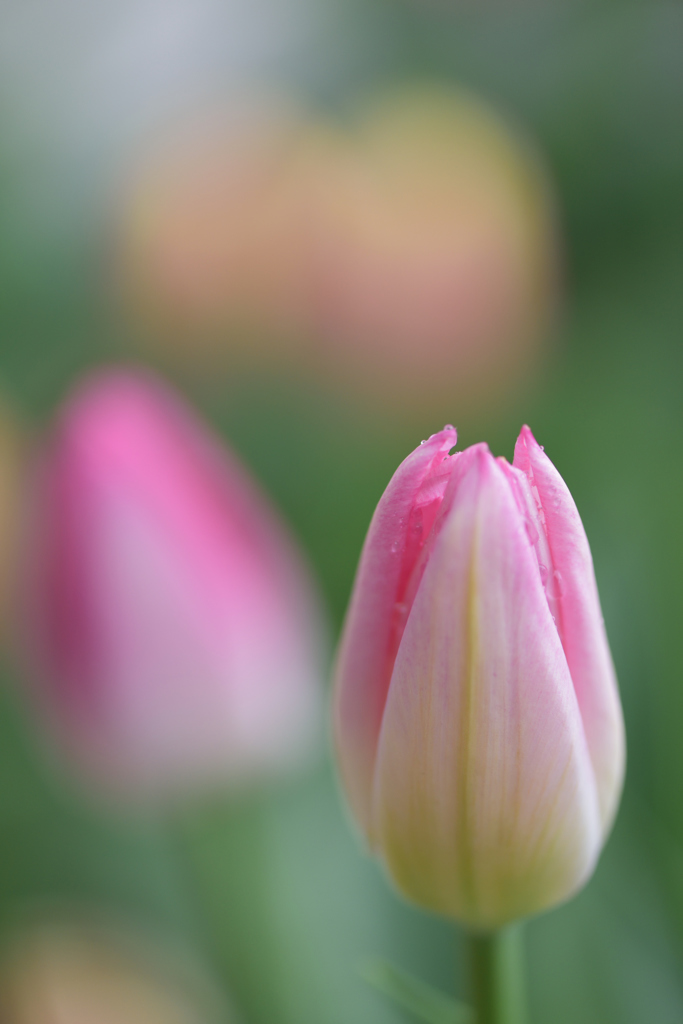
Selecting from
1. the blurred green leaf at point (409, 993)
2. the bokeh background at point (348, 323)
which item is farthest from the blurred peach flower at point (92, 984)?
the blurred green leaf at point (409, 993)

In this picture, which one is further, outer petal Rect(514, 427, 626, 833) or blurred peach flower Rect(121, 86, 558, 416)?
blurred peach flower Rect(121, 86, 558, 416)

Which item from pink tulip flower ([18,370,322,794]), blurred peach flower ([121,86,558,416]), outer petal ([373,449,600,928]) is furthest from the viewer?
blurred peach flower ([121,86,558,416])

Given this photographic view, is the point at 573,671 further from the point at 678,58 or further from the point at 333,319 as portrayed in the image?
the point at 678,58

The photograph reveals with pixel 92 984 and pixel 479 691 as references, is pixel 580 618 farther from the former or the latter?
pixel 92 984

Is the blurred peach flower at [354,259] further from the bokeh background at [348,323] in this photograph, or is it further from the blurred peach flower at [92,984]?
the blurred peach flower at [92,984]

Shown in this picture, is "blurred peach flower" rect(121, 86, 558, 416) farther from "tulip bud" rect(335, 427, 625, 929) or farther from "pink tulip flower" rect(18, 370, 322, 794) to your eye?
"tulip bud" rect(335, 427, 625, 929)

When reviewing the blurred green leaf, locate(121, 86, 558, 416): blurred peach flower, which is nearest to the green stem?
the blurred green leaf

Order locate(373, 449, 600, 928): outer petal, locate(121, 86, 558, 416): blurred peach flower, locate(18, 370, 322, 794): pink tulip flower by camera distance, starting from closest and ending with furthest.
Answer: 1. locate(373, 449, 600, 928): outer petal
2. locate(18, 370, 322, 794): pink tulip flower
3. locate(121, 86, 558, 416): blurred peach flower

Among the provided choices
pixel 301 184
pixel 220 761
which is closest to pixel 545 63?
pixel 301 184

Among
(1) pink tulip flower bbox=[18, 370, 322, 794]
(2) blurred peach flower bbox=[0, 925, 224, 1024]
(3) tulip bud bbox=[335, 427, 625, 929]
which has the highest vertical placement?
(1) pink tulip flower bbox=[18, 370, 322, 794]
